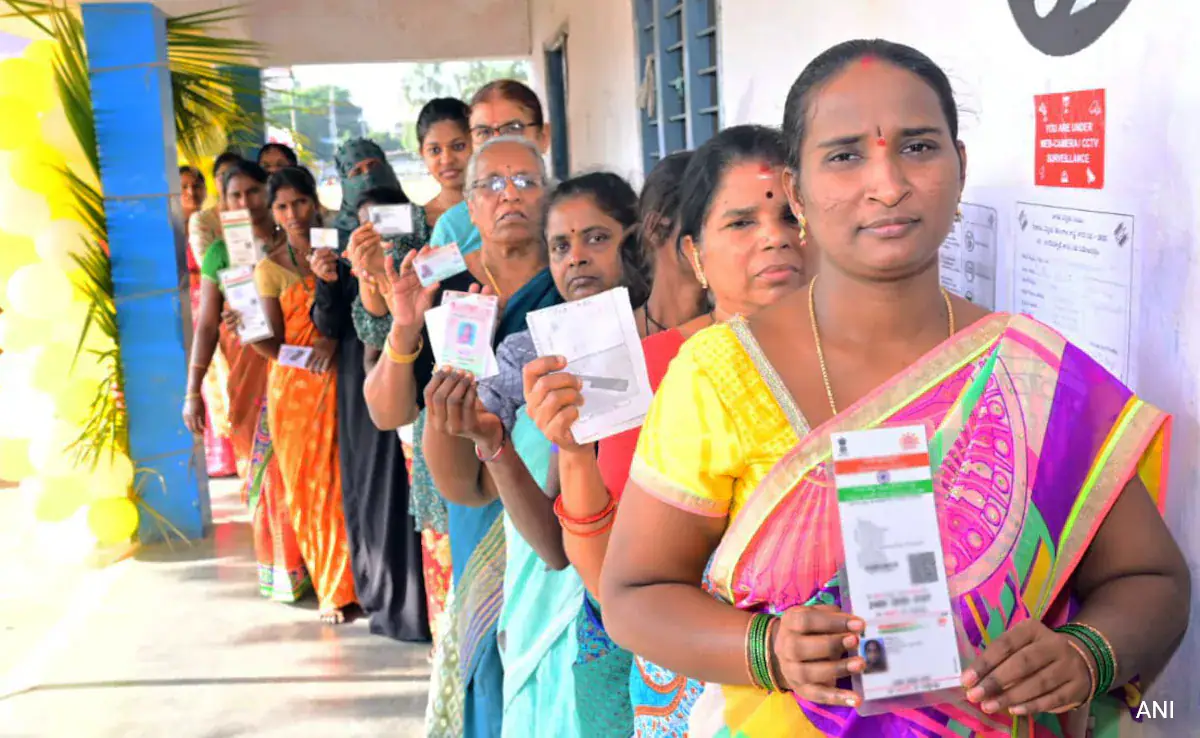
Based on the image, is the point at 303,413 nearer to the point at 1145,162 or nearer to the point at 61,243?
the point at 61,243

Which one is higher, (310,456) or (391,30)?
(391,30)

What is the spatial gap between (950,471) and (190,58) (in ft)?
18.7

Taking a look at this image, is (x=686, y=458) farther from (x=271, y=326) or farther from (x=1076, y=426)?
(x=271, y=326)

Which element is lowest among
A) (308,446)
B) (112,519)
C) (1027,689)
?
(112,519)

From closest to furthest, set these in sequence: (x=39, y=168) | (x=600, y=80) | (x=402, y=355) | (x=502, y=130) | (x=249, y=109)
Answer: (x=402, y=355) < (x=502, y=130) < (x=39, y=168) < (x=600, y=80) < (x=249, y=109)

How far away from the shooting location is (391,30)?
9.70 m

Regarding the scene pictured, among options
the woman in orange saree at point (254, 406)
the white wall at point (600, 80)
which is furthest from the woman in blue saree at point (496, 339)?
the woman in orange saree at point (254, 406)

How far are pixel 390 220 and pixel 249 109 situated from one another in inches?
265

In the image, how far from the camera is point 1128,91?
1.40 meters

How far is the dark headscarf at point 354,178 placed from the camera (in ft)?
12.8

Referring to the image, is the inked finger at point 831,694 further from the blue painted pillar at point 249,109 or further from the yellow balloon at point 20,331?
the blue painted pillar at point 249,109

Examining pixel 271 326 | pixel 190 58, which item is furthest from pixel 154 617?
pixel 190 58

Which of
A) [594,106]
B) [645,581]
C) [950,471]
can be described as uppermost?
[594,106]

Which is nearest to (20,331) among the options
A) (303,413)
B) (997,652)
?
(303,413)
